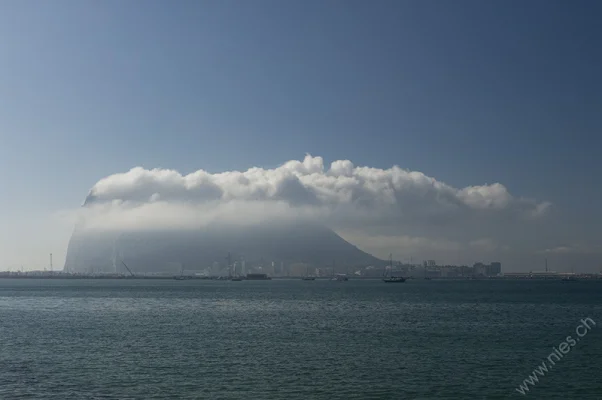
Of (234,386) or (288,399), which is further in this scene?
(234,386)

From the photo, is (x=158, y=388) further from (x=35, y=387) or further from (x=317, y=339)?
(x=317, y=339)

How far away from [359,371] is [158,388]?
1549cm

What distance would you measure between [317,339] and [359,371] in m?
20.2

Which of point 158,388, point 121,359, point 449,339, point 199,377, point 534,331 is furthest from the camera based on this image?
point 534,331

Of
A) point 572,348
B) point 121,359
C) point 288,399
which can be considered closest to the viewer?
point 288,399

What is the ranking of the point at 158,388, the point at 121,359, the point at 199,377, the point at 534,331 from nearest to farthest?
the point at 158,388 < the point at 199,377 < the point at 121,359 < the point at 534,331

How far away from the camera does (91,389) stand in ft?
130

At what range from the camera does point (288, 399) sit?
1470 inches

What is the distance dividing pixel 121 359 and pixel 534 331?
50.8 m

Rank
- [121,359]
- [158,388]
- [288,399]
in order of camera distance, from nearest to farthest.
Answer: [288,399] < [158,388] < [121,359]

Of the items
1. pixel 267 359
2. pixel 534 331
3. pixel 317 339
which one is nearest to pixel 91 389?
pixel 267 359

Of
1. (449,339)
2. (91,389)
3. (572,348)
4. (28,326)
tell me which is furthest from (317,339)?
(28,326)

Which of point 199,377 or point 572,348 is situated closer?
point 199,377

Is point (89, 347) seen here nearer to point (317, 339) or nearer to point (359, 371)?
point (317, 339)
